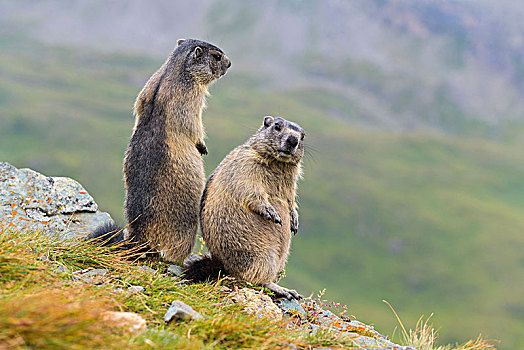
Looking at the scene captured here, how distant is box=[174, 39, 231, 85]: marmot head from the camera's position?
12.3m

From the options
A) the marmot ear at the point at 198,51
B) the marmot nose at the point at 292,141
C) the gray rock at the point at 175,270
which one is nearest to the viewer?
the gray rock at the point at 175,270

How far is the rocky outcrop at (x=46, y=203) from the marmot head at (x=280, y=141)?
4.26 metres

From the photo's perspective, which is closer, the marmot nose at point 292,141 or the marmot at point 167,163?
the marmot nose at point 292,141

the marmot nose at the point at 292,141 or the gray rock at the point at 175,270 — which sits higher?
the marmot nose at the point at 292,141

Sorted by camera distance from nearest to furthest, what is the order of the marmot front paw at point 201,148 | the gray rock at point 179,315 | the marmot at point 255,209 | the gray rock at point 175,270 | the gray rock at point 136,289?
the gray rock at point 179,315 < the gray rock at point 136,289 < the marmot at point 255,209 < the gray rock at point 175,270 < the marmot front paw at point 201,148

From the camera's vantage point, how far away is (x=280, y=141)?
10281 mm

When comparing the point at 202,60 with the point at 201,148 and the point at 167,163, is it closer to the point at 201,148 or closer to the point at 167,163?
the point at 201,148

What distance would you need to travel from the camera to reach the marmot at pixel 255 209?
31.9 feet

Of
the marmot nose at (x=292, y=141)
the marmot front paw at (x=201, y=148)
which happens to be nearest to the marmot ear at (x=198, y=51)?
the marmot front paw at (x=201, y=148)

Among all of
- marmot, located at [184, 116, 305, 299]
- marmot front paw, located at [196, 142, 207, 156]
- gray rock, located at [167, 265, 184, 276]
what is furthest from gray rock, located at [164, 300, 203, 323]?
marmot front paw, located at [196, 142, 207, 156]

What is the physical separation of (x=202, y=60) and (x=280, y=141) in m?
Result: 3.52

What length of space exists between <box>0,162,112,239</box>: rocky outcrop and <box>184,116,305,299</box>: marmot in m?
3.06

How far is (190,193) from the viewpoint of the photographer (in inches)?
434

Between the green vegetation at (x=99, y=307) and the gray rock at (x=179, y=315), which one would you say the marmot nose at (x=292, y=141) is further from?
the gray rock at (x=179, y=315)
